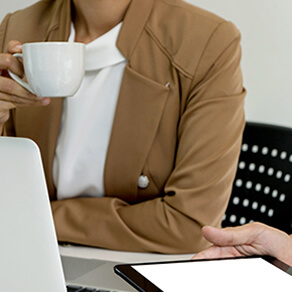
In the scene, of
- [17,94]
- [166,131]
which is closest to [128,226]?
[166,131]

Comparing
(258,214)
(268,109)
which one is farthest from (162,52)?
(268,109)

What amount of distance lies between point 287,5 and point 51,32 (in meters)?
0.84

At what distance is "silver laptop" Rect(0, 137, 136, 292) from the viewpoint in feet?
1.40

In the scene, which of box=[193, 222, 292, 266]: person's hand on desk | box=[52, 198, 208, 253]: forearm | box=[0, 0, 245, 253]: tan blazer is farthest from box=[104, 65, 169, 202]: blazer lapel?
box=[193, 222, 292, 266]: person's hand on desk

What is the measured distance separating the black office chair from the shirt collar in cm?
37

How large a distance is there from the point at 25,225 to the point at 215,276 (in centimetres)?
21

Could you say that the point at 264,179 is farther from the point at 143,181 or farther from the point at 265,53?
the point at 265,53

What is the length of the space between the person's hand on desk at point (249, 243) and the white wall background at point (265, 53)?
103 centimetres

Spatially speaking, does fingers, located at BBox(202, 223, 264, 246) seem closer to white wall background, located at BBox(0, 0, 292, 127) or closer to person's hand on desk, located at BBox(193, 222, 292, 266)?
person's hand on desk, located at BBox(193, 222, 292, 266)

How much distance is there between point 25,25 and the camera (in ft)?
4.22

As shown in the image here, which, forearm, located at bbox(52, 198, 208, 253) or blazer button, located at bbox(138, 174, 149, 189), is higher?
blazer button, located at bbox(138, 174, 149, 189)

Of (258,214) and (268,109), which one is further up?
(268,109)

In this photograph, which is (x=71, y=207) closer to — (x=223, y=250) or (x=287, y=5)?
(x=223, y=250)

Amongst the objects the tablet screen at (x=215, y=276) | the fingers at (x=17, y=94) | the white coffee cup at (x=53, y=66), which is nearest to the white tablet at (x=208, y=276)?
the tablet screen at (x=215, y=276)
